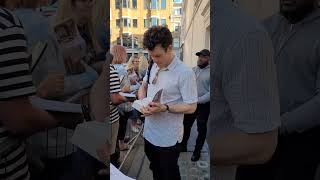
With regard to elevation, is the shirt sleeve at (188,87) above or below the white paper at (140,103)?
above

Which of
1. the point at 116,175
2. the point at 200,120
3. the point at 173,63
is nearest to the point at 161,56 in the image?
the point at 173,63

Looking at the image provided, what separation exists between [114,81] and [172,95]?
0.22 m

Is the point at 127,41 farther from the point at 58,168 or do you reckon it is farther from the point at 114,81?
the point at 58,168

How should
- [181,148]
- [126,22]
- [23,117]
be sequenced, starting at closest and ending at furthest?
[23,117]
[126,22]
[181,148]

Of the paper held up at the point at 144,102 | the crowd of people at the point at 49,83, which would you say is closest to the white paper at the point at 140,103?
the paper held up at the point at 144,102

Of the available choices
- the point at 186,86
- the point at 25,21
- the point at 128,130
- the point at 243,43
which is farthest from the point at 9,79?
the point at 243,43

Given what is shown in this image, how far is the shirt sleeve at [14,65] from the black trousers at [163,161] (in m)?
0.52

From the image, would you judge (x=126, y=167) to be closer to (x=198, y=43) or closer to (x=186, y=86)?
(x=186, y=86)

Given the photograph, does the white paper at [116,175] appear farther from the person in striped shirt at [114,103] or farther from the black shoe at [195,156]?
the black shoe at [195,156]

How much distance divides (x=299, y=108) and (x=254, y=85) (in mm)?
277

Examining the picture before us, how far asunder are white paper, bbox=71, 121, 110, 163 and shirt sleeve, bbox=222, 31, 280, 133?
1.49ft

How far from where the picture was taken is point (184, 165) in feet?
4.26

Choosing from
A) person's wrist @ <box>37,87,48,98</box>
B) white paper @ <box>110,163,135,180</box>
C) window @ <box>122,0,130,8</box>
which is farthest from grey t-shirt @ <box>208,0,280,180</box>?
person's wrist @ <box>37,87,48,98</box>

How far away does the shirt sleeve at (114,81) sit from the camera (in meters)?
1.28
